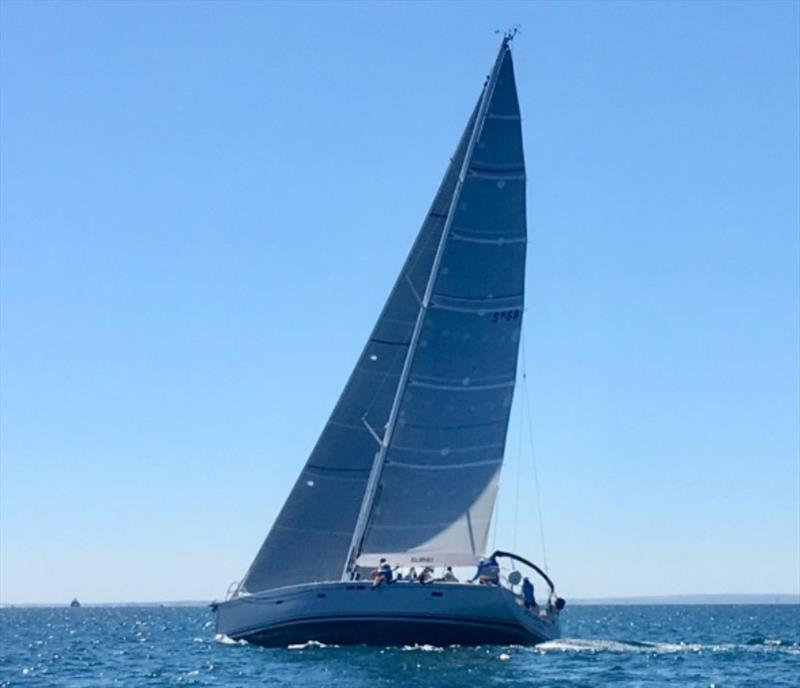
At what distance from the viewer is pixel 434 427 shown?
36344 mm

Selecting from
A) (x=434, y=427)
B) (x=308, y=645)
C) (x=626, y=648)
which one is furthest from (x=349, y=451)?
(x=626, y=648)

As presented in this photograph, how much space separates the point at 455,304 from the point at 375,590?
8138 millimetres

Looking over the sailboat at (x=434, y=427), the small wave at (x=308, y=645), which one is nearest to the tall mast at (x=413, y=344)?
the sailboat at (x=434, y=427)

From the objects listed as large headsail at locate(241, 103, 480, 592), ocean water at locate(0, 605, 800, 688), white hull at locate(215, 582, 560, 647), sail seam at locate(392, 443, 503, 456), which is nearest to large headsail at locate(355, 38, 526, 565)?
sail seam at locate(392, 443, 503, 456)

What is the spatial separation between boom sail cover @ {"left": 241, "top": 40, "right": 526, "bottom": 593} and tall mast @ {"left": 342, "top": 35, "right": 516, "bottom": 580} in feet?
0.13

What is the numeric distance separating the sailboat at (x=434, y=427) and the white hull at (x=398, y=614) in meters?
0.21

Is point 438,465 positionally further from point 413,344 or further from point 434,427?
point 413,344

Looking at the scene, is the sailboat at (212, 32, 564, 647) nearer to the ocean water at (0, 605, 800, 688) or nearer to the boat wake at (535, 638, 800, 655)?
the boat wake at (535, 638, 800, 655)

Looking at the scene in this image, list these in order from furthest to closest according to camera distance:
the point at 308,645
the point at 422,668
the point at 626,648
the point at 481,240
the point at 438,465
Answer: the point at 626,648 → the point at 481,240 → the point at 438,465 → the point at 308,645 → the point at 422,668

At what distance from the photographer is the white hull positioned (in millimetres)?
32875

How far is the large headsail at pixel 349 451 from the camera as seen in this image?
121 ft

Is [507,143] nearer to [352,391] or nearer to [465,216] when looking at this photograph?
[465,216]

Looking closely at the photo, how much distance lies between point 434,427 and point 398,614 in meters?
5.52

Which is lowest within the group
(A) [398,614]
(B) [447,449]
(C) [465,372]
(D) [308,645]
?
(D) [308,645]
